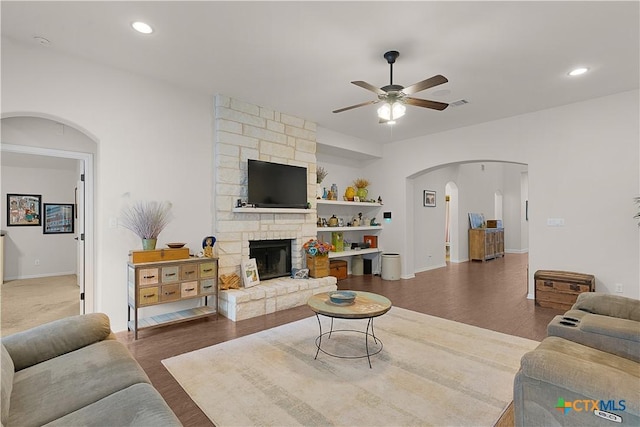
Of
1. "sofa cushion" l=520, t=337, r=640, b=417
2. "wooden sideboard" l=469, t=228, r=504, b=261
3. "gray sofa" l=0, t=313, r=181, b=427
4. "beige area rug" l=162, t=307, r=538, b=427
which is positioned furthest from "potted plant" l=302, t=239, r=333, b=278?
"wooden sideboard" l=469, t=228, r=504, b=261

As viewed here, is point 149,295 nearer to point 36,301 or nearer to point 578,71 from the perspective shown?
point 36,301

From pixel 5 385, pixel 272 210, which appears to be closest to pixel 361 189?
pixel 272 210

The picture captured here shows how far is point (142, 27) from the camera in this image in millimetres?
2768

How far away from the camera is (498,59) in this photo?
3354 mm

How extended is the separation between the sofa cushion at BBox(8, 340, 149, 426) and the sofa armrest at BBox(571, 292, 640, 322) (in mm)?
3289

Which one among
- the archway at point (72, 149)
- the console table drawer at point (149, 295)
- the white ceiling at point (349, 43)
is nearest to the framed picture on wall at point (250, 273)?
the console table drawer at point (149, 295)

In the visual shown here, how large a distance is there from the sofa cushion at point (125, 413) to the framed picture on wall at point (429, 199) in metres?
7.53

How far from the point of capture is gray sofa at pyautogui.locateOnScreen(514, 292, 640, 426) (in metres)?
1.38

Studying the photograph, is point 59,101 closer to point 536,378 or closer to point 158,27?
point 158,27

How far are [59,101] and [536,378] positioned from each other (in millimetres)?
4681

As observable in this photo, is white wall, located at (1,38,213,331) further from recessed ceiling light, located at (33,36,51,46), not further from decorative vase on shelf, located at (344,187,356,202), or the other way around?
decorative vase on shelf, located at (344,187,356,202)

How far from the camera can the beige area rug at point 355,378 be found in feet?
6.93

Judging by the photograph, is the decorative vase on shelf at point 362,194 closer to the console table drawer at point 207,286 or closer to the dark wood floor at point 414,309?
the dark wood floor at point 414,309

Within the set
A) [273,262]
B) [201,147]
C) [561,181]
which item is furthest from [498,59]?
[273,262]
